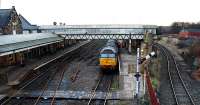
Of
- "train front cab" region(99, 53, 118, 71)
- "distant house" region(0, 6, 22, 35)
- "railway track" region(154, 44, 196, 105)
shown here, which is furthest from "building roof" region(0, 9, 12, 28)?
"railway track" region(154, 44, 196, 105)

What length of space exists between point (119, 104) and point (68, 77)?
1199cm

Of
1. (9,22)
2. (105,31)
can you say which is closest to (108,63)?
(105,31)

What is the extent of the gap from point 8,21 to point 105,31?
1829 cm

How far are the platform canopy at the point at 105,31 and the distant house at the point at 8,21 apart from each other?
27.8ft

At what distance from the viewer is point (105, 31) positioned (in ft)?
212

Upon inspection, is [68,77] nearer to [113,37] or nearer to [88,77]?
[88,77]

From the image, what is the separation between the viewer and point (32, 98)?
88.5ft

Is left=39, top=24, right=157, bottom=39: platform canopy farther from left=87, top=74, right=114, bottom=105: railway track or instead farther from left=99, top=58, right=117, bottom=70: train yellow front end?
left=87, top=74, right=114, bottom=105: railway track

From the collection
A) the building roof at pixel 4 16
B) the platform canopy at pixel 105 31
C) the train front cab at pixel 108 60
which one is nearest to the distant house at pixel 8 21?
the building roof at pixel 4 16

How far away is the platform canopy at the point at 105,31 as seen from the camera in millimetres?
61438

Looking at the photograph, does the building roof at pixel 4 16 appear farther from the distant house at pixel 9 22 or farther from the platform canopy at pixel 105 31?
the platform canopy at pixel 105 31

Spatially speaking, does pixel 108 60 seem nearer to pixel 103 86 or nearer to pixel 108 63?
pixel 108 63

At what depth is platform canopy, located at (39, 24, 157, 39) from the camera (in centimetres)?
6144

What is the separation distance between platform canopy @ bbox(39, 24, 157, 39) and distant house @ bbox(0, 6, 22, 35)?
8.48 metres
